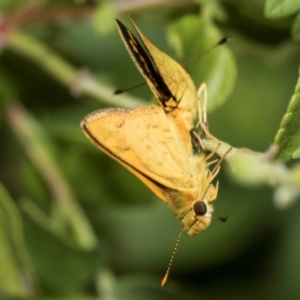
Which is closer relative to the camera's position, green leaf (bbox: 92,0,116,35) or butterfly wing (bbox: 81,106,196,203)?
butterfly wing (bbox: 81,106,196,203)

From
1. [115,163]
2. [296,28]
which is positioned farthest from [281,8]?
[115,163]

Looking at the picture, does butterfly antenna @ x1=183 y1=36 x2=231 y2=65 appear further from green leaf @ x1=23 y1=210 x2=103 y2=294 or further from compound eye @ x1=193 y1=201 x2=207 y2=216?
green leaf @ x1=23 y1=210 x2=103 y2=294

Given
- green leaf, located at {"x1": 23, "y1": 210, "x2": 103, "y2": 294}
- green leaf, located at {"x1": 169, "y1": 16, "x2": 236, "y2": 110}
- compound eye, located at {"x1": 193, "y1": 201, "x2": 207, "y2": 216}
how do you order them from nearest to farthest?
compound eye, located at {"x1": 193, "y1": 201, "x2": 207, "y2": 216}
green leaf, located at {"x1": 169, "y1": 16, "x2": 236, "y2": 110}
green leaf, located at {"x1": 23, "y1": 210, "x2": 103, "y2": 294}

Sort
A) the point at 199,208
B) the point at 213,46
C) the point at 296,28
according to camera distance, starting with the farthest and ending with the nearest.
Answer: the point at 213,46, the point at 199,208, the point at 296,28

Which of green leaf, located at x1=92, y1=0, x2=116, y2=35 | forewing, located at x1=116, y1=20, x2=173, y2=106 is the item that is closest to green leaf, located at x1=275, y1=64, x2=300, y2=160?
forewing, located at x1=116, y1=20, x2=173, y2=106

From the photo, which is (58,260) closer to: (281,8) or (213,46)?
(213,46)

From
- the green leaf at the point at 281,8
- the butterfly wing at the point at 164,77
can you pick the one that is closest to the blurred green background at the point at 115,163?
the green leaf at the point at 281,8

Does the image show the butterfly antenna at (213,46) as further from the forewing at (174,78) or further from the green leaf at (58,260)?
the green leaf at (58,260)
